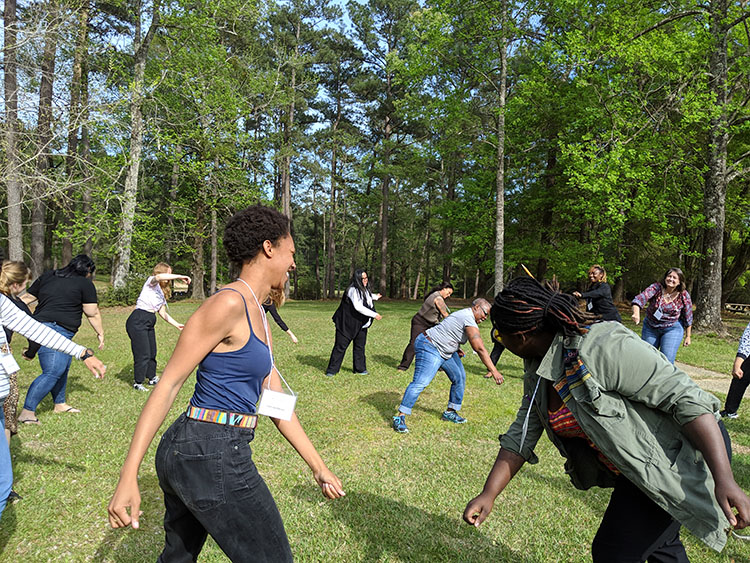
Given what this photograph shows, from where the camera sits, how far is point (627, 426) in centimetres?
189

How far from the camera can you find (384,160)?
33.8 metres

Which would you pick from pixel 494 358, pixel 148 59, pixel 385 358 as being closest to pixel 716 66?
pixel 494 358

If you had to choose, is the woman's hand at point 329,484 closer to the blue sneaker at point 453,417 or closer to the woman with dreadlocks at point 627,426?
the woman with dreadlocks at point 627,426

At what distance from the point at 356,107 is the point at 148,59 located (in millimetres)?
16765

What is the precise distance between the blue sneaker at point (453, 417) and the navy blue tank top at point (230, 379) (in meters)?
4.95

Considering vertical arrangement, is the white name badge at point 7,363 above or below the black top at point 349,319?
above

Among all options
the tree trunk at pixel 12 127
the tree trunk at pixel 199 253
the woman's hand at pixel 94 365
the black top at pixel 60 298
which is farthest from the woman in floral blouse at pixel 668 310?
the tree trunk at pixel 199 253

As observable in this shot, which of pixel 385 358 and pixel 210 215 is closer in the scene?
pixel 385 358

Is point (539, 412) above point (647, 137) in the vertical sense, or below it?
below

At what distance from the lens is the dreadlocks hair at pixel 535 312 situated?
2.09 metres

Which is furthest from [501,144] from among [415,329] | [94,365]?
[94,365]

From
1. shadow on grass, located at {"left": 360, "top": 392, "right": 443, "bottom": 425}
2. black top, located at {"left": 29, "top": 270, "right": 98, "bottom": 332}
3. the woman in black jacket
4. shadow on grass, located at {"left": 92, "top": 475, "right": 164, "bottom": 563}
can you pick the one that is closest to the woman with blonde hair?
black top, located at {"left": 29, "top": 270, "right": 98, "bottom": 332}

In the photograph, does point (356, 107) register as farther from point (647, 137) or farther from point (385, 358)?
point (385, 358)

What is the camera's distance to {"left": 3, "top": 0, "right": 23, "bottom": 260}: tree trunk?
8492 mm
